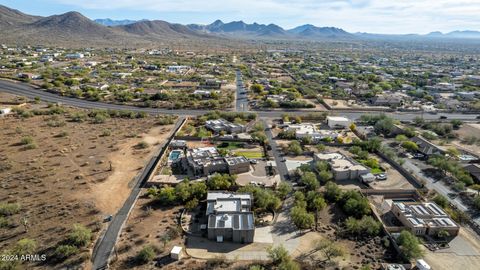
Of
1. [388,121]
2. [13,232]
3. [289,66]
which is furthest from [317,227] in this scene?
[289,66]

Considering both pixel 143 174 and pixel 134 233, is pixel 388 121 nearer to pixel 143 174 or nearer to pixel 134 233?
pixel 143 174

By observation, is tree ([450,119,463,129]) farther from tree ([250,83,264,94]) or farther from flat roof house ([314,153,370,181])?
tree ([250,83,264,94])

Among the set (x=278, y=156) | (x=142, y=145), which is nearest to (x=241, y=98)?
(x=278, y=156)

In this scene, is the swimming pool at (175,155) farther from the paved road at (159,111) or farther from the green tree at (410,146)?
the green tree at (410,146)

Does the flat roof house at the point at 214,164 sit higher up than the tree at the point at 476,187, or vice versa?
the flat roof house at the point at 214,164

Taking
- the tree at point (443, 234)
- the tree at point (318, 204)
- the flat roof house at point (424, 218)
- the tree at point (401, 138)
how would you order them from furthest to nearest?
the tree at point (401, 138)
the tree at point (318, 204)
the flat roof house at point (424, 218)
the tree at point (443, 234)

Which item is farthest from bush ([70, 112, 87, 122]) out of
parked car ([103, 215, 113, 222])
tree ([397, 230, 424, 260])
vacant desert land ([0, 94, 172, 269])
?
tree ([397, 230, 424, 260])

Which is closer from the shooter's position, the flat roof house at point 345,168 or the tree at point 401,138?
the flat roof house at point 345,168

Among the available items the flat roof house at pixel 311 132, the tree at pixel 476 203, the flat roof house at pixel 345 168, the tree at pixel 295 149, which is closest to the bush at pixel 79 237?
the flat roof house at pixel 345 168
